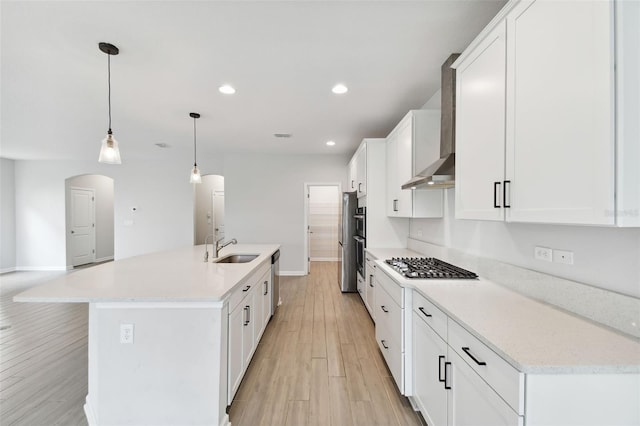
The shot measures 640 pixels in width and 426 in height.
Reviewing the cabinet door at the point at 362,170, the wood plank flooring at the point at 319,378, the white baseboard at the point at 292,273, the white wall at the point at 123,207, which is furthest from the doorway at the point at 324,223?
the wood plank flooring at the point at 319,378

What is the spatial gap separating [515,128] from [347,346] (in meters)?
2.45

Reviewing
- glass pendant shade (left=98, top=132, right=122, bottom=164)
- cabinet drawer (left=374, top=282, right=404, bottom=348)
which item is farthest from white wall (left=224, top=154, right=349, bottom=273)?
glass pendant shade (left=98, top=132, right=122, bottom=164)

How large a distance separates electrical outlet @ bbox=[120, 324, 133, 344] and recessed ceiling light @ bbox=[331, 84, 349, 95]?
8.54ft

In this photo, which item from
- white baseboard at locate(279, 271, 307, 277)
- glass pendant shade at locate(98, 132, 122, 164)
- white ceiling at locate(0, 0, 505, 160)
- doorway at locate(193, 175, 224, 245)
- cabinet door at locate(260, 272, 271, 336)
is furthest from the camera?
doorway at locate(193, 175, 224, 245)

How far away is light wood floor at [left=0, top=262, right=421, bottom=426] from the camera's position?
6.19 feet

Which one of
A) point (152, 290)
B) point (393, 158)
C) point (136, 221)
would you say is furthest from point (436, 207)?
point (136, 221)

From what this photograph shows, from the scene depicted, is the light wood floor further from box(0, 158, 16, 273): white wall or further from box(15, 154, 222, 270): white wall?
box(0, 158, 16, 273): white wall

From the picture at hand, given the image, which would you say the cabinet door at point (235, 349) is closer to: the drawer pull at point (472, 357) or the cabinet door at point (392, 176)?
the drawer pull at point (472, 357)

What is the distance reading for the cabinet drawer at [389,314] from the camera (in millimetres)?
1980

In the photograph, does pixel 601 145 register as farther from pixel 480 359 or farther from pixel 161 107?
pixel 161 107

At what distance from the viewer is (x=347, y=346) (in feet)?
9.37

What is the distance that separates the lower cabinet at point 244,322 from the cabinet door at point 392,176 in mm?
1667

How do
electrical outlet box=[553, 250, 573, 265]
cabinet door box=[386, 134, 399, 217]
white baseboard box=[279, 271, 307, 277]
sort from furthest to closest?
white baseboard box=[279, 271, 307, 277] → cabinet door box=[386, 134, 399, 217] → electrical outlet box=[553, 250, 573, 265]

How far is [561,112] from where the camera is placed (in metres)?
1.07
